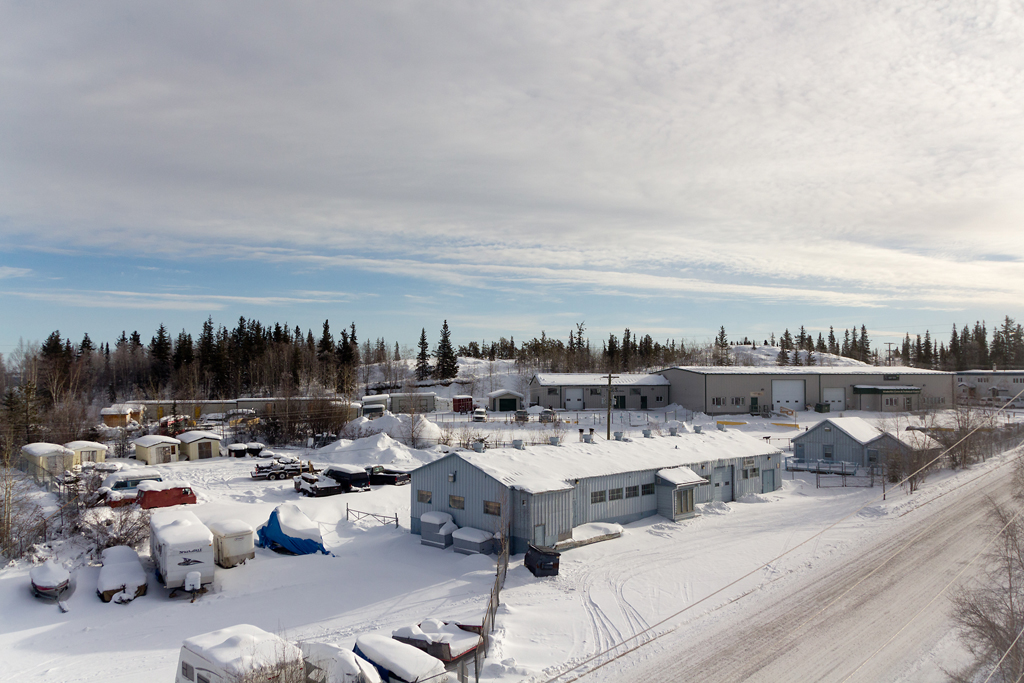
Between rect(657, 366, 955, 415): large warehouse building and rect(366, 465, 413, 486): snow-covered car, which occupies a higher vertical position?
rect(657, 366, 955, 415): large warehouse building

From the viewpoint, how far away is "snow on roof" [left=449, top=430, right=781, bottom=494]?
26109mm

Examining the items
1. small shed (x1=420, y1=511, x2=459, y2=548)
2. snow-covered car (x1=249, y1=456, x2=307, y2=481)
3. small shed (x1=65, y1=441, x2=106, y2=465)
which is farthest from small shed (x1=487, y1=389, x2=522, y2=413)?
small shed (x1=420, y1=511, x2=459, y2=548)

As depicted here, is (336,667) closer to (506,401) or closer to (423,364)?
(506,401)

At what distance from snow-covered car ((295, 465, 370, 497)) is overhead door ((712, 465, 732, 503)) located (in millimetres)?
21433

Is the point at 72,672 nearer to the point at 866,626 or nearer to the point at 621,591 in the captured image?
the point at 621,591

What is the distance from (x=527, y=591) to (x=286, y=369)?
92191 millimetres

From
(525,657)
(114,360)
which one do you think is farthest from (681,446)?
(114,360)

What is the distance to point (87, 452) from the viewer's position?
44.4m

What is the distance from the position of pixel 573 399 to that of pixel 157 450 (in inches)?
1848

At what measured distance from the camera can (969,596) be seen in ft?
56.6

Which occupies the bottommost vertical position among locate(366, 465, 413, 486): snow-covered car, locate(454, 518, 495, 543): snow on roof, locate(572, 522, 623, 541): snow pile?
locate(366, 465, 413, 486): snow-covered car

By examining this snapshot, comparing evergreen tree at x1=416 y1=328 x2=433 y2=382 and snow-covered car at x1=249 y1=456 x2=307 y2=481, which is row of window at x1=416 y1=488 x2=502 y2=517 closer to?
snow-covered car at x1=249 y1=456 x2=307 y2=481

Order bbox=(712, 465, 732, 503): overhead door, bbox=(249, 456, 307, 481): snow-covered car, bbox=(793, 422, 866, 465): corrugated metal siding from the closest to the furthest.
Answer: bbox=(712, 465, 732, 503): overhead door → bbox=(793, 422, 866, 465): corrugated metal siding → bbox=(249, 456, 307, 481): snow-covered car

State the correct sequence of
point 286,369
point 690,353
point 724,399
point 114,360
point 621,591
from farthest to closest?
1. point 690,353
2. point 114,360
3. point 286,369
4. point 724,399
5. point 621,591
